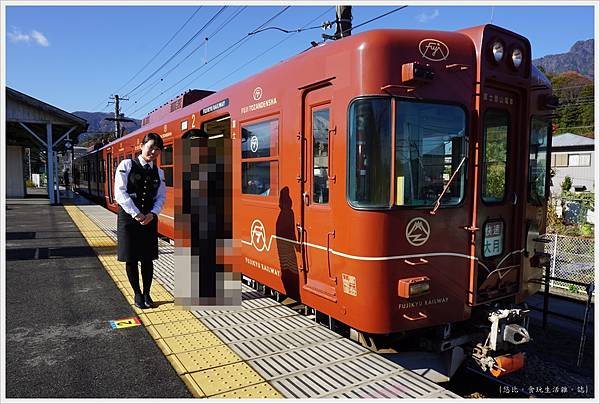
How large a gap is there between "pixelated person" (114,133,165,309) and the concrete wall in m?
24.5

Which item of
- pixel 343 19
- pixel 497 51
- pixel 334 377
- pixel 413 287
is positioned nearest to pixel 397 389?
pixel 334 377

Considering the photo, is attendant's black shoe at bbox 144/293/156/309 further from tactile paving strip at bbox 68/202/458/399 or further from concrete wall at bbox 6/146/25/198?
concrete wall at bbox 6/146/25/198

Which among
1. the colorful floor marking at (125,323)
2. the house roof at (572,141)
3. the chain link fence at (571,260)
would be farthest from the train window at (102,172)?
the house roof at (572,141)

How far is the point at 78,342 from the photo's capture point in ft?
13.7

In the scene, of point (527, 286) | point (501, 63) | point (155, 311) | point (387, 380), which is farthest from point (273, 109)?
point (527, 286)

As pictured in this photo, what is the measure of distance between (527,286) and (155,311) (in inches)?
157

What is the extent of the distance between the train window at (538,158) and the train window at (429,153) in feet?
3.59

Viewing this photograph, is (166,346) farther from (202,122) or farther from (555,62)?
(555,62)

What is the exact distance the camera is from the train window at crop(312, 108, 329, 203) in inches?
161

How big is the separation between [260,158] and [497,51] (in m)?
2.64

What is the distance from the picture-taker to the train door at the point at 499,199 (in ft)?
13.5

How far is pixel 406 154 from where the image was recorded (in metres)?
3.70

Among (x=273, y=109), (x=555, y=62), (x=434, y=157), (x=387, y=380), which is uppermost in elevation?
(x=555, y=62)

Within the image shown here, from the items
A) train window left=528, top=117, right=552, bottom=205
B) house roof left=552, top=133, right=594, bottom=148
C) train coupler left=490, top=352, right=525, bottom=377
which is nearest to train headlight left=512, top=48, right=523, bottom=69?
train window left=528, top=117, right=552, bottom=205
